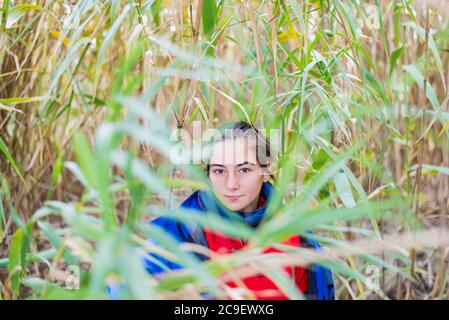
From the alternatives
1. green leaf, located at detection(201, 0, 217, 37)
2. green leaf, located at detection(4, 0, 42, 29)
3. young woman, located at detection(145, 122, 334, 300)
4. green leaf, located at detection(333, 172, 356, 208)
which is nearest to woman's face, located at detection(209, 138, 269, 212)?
young woman, located at detection(145, 122, 334, 300)

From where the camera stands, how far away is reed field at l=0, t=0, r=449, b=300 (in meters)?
0.52

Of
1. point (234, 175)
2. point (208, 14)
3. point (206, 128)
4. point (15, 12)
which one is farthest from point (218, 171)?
point (15, 12)

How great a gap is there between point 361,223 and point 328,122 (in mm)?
777

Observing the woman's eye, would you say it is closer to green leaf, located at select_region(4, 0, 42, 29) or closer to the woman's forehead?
the woman's forehead

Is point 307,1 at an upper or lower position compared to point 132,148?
upper

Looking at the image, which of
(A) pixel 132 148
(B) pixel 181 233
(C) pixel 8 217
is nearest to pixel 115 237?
(A) pixel 132 148

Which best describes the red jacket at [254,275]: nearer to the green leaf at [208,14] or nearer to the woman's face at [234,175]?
the woman's face at [234,175]

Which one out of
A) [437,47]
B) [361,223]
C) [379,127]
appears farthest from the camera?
[361,223]

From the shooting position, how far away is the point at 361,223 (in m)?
1.79

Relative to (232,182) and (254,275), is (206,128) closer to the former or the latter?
(232,182)

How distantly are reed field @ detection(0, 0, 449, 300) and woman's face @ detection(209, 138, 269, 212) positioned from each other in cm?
5

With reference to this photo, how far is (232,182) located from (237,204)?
0.04 meters

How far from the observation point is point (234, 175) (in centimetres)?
104
